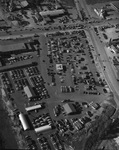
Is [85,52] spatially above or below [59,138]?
above

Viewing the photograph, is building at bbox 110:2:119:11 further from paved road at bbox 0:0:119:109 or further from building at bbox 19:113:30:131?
building at bbox 19:113:30:131

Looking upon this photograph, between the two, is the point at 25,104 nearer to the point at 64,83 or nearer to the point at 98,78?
the point at 64,83

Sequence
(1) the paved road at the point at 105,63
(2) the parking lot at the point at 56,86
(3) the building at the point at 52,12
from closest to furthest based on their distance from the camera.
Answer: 1. (2) the parking lot at the point at 56,86
2. (1) the paved road at the point at 105,63
3. (3) the building at the point at 52,12

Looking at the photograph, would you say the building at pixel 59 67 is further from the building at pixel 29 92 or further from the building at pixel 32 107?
the building at pixel 32 107

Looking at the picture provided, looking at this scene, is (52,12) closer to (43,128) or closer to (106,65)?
(106,65)

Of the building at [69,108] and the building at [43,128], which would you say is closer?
the building at [43,128]

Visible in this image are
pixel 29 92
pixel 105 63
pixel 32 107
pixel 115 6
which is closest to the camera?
pixel 32 107

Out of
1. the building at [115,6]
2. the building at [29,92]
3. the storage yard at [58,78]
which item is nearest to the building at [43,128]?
the storage yard at [58,78]

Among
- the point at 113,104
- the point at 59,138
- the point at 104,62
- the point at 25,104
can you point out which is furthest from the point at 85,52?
the point at 59,138

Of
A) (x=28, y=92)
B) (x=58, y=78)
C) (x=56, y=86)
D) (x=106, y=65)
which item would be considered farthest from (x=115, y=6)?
(x=28, y=92)

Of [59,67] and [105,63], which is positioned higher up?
[59,67]

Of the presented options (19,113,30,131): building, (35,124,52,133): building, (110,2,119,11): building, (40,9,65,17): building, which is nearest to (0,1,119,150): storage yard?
(35,124,52,133): building
